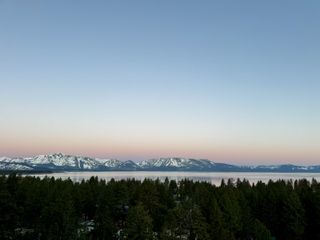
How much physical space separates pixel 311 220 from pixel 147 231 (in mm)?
42098

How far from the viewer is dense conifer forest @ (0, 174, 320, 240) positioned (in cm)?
5369

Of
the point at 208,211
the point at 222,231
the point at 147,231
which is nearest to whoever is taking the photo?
the point at 147,231

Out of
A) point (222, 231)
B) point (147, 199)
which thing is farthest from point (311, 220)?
point (147, 199)

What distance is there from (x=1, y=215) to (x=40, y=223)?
6582 mm

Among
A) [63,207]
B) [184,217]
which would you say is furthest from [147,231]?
[63,207]

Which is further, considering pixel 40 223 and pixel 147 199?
pixel 147 199

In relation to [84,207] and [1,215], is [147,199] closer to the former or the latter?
[84,207]

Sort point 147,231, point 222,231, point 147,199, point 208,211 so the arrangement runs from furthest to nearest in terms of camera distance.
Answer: point 147,199, point 208,211, point 222,231, point 147,231

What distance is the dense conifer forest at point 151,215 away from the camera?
53688 millimetres

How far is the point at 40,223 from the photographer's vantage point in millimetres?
62844

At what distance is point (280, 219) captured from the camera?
254ft

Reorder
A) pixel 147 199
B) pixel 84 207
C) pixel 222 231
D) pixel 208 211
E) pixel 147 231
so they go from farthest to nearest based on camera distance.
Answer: pixel 84 207 → pixel 147 199 → pixel 208 211 → pixel 222 231 → pixel 147 231

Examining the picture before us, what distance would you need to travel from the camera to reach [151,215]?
7812 centimetres

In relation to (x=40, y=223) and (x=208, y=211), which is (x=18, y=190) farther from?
(x=208, y=211)
